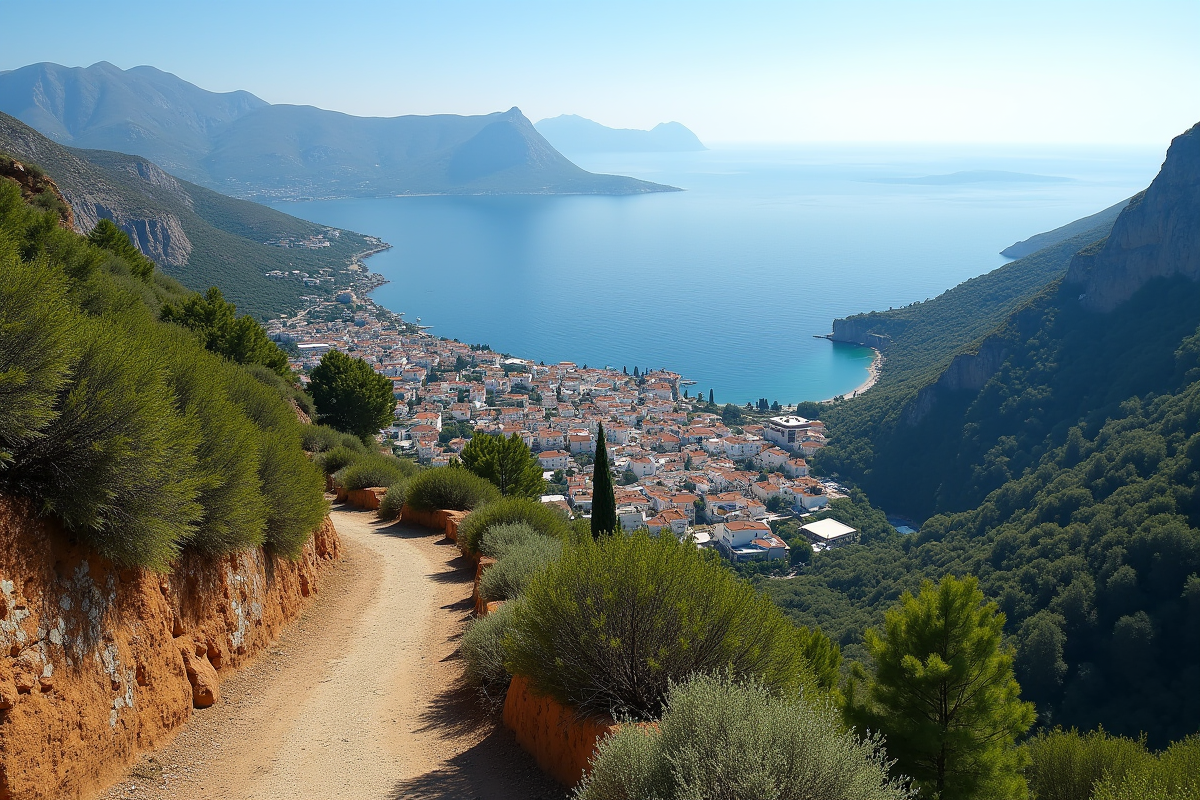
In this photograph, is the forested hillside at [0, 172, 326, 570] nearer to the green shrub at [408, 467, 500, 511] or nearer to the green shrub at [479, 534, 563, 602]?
the green shrub at [479, 534, 563, 602]

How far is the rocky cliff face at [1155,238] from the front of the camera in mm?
46719

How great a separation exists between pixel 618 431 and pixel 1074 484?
36007mm

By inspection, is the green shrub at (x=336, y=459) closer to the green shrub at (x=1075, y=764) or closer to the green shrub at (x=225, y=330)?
the green shrub at (x=225, y=330)

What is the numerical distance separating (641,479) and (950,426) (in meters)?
21.4

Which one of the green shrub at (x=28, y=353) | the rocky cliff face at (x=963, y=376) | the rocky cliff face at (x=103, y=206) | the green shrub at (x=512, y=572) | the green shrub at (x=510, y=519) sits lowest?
the rocky cliff face at (x=963, y=376)

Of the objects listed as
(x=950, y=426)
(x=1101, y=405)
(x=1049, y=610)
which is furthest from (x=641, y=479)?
(x=1049, y=610)

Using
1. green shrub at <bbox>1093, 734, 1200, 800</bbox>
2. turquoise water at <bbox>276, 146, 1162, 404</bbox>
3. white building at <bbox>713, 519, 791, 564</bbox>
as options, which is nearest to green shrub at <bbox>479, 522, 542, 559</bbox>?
green shrub at <bbox>1093, 734, 1200, 800</bbox>

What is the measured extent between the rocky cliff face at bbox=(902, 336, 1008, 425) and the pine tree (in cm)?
4953

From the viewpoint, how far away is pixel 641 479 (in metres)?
55.5

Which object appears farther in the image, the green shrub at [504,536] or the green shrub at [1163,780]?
the green shrub at [504,536]

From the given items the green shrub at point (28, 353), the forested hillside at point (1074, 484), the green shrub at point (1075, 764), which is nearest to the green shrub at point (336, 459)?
the green shrub at point (28, 353)

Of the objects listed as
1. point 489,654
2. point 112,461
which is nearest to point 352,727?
point 489,654

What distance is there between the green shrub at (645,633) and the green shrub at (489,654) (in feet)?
4.93

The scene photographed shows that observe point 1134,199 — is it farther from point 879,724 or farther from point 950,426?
point 879,724
